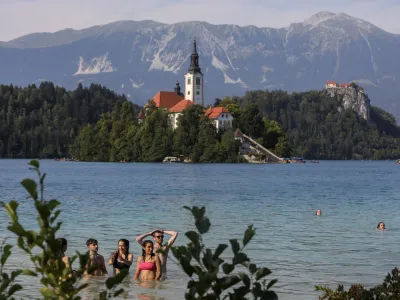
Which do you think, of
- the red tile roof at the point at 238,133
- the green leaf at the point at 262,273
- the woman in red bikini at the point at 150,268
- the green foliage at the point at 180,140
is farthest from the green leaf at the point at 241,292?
the red tile roof at the point at 238,133

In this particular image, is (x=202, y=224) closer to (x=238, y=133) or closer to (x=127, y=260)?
(x=127, y=260)

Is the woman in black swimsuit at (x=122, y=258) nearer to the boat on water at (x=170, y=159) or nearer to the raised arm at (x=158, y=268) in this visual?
the raised arm at (x=158, y=268)

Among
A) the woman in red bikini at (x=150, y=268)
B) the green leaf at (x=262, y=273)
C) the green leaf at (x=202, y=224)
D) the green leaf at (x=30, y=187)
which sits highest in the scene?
the green leaf at (x=30, y=187)

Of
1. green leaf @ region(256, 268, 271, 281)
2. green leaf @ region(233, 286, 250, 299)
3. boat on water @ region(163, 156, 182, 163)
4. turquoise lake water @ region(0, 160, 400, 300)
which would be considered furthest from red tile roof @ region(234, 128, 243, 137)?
green leaf @ region(233, 286, 250, 299)

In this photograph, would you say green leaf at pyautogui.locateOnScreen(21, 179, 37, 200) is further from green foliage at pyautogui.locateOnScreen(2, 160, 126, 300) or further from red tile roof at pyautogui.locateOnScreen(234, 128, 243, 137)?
red tile roof at pyautogui.locateOnScreen(234, 128, 243, 137)

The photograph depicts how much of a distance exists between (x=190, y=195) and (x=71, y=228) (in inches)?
1331

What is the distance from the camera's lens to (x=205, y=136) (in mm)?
183000

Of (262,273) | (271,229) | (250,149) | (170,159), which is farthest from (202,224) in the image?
(250,149)

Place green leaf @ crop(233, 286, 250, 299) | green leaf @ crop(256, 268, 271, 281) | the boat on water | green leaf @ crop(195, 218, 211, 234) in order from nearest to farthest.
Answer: green leaf @ crop(195, 218, 211, 234), green leaf @ crop(233, 286, 250, 299), green leaf @ crop(256, 268, 271, 281), the boat on water

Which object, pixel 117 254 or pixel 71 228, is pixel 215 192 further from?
pixel 117 254

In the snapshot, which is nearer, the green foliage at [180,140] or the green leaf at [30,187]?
the green leaf at [30,187]

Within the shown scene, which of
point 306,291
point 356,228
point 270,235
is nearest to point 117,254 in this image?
point 306,291

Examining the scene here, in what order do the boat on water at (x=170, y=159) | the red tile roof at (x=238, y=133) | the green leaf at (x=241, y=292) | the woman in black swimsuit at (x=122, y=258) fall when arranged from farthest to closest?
the boat on water at (x=170, y=159) < the red tile roof at (x=238, y=133) < the woman in black swimsuit at (x=122, y=258) < the green leaf at (x=241, y=292)

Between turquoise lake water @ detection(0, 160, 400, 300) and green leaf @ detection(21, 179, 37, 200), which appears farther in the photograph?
turquoise lake water @ detection(0, 160, 400, 300)
